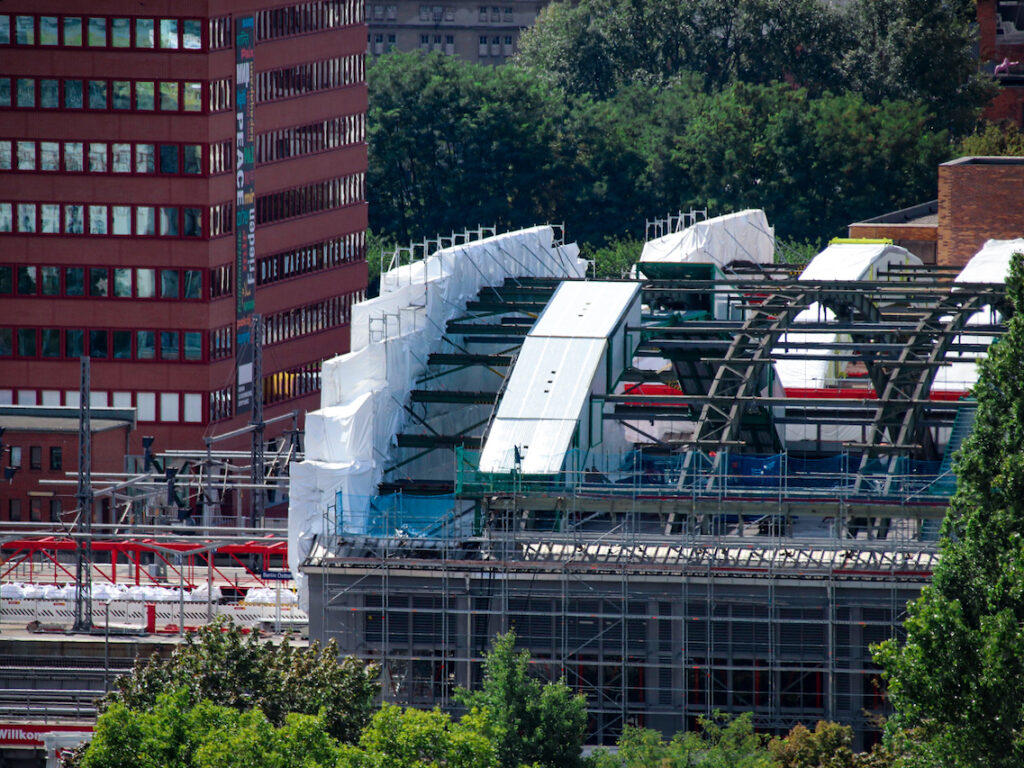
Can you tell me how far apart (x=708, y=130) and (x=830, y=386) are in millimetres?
77455

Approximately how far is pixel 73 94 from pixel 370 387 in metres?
42.0

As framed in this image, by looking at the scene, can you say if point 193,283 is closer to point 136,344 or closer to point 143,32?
point 136,344

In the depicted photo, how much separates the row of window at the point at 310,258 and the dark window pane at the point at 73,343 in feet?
36.2

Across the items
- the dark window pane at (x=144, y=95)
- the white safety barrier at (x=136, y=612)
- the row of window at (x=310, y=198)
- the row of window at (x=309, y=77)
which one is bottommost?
the white safety barrier at (x=136, y=612)

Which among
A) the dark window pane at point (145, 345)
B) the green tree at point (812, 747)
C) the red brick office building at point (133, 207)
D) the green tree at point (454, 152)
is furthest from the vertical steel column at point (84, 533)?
the green tree at point (454, 152)

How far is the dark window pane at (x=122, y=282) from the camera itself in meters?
121

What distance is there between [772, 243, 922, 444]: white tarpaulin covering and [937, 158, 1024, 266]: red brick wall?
278 centimetres

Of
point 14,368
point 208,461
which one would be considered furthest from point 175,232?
point 208,461

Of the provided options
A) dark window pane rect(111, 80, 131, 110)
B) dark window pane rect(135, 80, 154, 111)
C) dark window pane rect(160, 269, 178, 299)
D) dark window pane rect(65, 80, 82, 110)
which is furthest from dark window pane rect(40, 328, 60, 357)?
dark window pane rect(135, 80, 154, 111)

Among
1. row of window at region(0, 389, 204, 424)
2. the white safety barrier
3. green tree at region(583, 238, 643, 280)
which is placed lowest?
the white safety barrier

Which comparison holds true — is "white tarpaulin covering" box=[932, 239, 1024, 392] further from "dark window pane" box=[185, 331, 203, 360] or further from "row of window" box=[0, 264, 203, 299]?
"row of window" box=[0, 264, 203, 299]

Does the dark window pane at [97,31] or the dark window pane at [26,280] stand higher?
the dark window pane at [97,31]

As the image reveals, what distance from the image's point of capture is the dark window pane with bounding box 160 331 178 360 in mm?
121500

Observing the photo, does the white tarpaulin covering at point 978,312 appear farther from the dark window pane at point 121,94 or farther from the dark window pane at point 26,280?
the dark window pane at point 26,280
